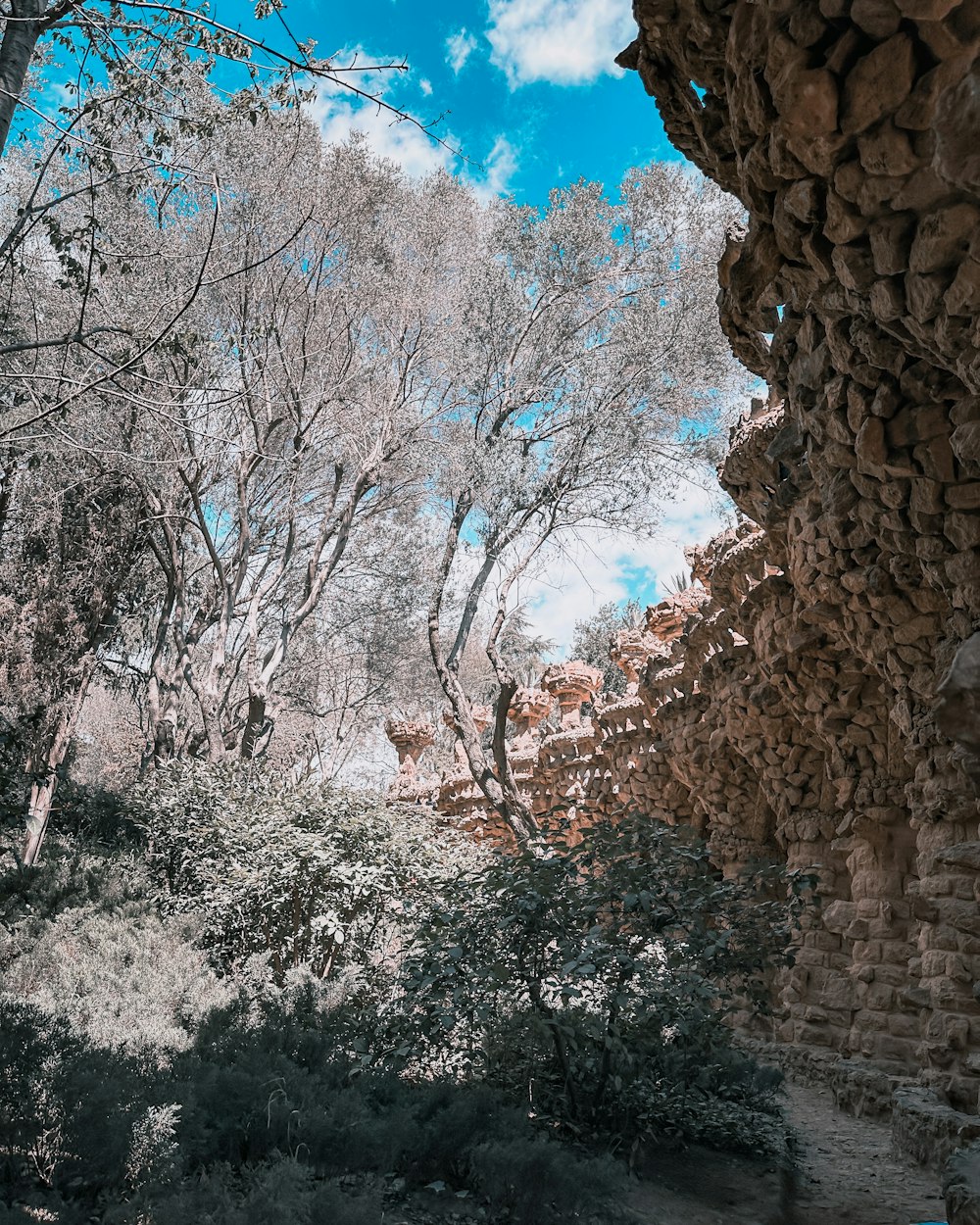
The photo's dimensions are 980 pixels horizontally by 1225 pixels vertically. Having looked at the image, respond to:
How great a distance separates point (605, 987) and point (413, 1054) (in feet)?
3.35

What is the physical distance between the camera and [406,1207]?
129 inches

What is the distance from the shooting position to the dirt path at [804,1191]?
3.72 meters

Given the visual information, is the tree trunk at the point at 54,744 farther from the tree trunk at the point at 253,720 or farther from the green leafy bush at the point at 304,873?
the tree trunk at the point at 253,720

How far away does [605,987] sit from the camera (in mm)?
4344

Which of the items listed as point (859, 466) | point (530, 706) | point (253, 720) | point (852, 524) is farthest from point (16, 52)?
point (530, 706)

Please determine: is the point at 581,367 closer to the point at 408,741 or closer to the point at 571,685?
the point at 571,685

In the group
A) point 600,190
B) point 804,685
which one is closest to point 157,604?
point 600,190

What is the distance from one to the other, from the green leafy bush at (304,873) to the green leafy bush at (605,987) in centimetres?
253

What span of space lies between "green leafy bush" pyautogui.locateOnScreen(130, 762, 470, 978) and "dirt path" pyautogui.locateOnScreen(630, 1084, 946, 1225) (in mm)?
3253

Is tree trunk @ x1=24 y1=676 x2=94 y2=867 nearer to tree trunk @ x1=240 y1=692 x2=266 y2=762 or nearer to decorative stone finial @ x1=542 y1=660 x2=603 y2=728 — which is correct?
tree trunk @ x1=240 y1=692 x2=266 y2=762

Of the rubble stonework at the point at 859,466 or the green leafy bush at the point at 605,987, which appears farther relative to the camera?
the green leafy bush at the point at 605,987

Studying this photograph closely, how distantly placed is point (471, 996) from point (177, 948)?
3838 millimetres

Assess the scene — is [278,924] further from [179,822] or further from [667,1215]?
[667,1215]

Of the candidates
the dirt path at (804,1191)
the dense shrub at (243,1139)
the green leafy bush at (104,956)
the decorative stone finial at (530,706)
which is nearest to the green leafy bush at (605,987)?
the dirt path at (804,1191)
